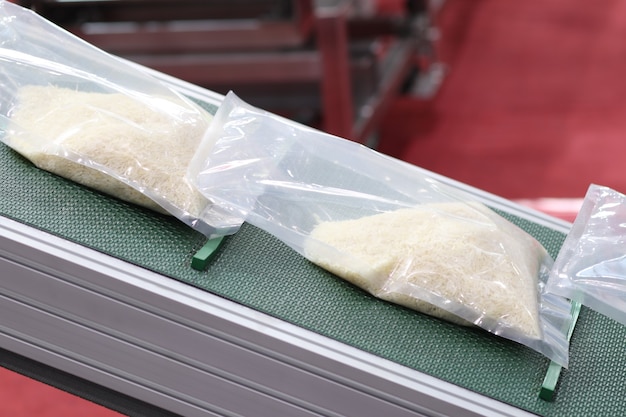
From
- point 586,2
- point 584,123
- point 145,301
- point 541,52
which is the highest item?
point 586,2

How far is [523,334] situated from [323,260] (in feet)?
0.70

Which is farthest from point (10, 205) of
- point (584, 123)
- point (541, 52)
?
point (541, 52)

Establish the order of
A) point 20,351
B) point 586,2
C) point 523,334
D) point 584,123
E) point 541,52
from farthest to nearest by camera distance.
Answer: point 586,2 < point 541,52 < point 584,123 < point 20,351 < point 523,334

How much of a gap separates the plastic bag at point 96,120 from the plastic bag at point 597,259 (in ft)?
1.14

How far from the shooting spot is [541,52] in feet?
11.1

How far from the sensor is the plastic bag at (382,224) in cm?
88

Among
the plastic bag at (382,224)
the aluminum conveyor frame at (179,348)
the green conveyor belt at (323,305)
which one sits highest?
the plastic bag at (382,224)

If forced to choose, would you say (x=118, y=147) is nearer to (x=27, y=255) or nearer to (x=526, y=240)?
(x=27, y=255)

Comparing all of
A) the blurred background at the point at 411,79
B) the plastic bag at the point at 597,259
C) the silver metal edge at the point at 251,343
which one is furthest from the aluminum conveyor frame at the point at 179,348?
the blurred background at the point at 411,79

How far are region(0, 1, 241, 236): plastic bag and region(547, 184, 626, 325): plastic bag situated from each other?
348 mm

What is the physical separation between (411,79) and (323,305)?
2.37 m

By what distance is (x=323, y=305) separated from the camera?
88 centimetres

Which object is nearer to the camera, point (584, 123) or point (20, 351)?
point (20, 351)

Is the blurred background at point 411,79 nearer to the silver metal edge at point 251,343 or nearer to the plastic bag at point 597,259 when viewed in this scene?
the plastic bag at point 597,259
